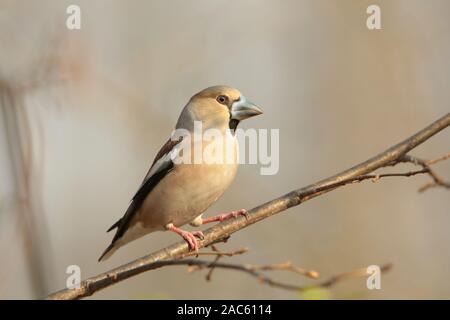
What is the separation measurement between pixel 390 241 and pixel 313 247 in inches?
53.2

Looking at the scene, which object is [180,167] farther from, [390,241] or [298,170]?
[390,241]

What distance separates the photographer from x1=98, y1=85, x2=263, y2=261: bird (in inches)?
206

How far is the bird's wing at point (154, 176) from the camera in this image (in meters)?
5.46

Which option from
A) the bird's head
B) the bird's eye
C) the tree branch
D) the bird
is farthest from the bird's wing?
the tree branch

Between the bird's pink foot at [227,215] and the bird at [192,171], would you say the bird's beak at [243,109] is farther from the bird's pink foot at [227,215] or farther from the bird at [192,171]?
the bird's pink foot at [227,215]

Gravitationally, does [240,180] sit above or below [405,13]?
below

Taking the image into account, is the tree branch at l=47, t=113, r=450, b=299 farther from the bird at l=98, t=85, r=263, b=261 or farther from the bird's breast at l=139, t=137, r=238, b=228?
the bird's breast at l=139, t=137, r=238, b=228

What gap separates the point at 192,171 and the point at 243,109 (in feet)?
2.13

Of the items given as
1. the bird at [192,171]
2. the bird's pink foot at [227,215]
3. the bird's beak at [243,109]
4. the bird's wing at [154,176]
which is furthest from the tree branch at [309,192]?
the bird's beak at [243,109]

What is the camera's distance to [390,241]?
912 cm
